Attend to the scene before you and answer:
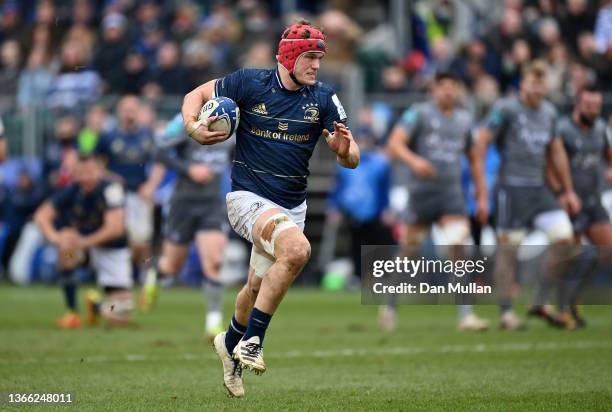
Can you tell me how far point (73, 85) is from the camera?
2642cm

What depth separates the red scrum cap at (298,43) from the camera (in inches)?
377

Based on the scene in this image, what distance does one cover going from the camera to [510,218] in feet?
51.4

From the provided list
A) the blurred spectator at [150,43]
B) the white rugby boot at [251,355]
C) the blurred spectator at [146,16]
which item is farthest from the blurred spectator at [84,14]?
the white rugby boot at [251,355]

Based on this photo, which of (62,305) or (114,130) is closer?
(62,305)

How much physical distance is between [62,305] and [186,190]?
4.93m

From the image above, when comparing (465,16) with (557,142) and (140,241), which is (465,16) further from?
(557,142)

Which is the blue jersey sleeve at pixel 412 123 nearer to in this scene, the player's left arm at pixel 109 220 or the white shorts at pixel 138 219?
the player's left arm at pixel 109 220


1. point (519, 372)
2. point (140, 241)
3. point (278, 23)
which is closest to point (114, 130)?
point (140, 241)

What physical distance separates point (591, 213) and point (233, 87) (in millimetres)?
7408

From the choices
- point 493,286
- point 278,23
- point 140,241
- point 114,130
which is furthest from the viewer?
point 278,23

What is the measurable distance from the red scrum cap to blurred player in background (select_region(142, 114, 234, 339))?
5330 mm

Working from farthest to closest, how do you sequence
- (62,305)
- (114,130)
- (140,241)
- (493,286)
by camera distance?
(140,241) < (114,130) < (62,305) < (493,286)

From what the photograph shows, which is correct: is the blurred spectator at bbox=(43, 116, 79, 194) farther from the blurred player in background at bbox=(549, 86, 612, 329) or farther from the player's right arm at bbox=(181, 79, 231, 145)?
the player's right arm at bbox=(181, 79, 231, 145)

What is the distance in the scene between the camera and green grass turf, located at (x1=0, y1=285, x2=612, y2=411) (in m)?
9.23
